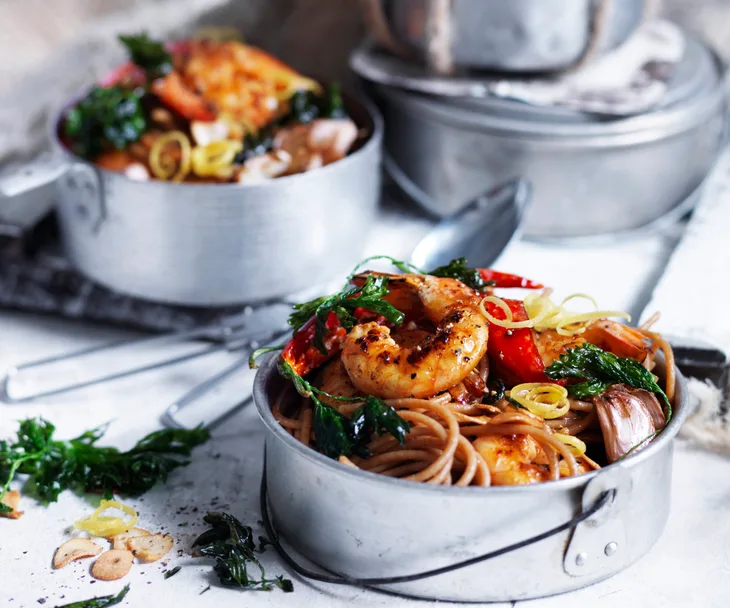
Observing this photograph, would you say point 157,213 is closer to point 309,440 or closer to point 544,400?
point 309,440

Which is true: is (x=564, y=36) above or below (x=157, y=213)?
above

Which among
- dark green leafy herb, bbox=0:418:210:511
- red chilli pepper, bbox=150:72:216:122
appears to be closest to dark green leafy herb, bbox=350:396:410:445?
dark green leafy herb, bbox=0:418:210:511

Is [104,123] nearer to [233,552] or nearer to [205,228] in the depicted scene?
[205,228]

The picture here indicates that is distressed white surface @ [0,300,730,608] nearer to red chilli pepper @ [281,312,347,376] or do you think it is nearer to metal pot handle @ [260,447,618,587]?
metal pot handle @ [260,447,618,587]

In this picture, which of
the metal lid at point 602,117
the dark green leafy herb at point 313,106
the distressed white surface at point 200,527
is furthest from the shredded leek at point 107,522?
the metal lid at point 602,117

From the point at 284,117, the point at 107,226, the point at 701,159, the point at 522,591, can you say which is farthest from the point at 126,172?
the point at 701,159

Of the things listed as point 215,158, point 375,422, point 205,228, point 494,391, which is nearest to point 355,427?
point 375,422

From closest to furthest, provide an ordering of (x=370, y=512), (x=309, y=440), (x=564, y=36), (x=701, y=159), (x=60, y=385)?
(x=370, y=512) → (x=309, y=440) → (x=60, y=385) → (x=564, y=36) → (x=701, y=159)
